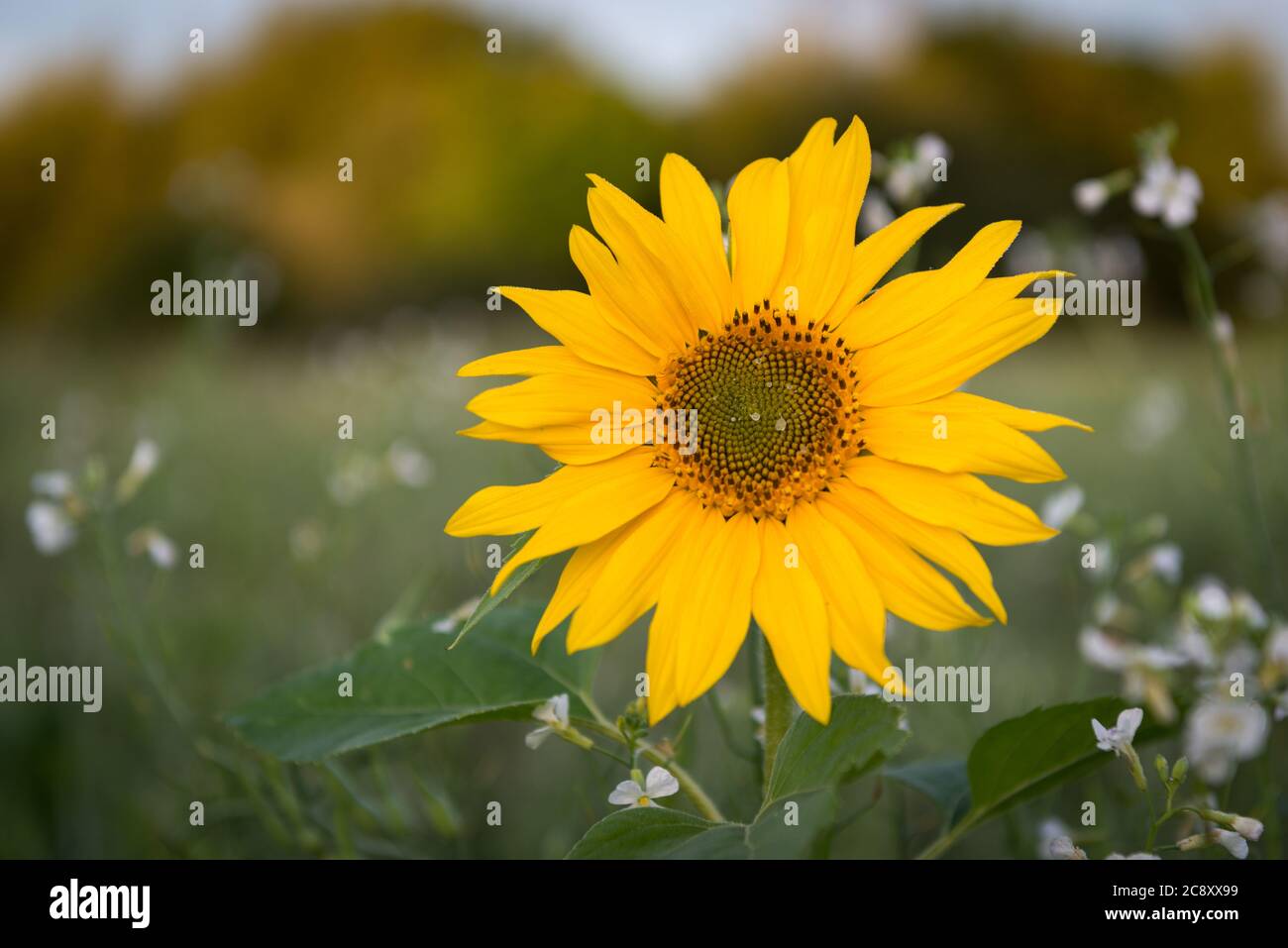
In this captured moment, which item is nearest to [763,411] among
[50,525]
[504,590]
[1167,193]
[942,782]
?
[504,590]

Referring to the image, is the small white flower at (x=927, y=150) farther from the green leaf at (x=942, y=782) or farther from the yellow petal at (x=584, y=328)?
the green leaf at (x=942, y=782)

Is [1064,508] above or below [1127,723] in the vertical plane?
above

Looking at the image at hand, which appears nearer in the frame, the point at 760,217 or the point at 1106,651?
the point at 760,217

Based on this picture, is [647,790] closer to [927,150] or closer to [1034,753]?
[1034,753]

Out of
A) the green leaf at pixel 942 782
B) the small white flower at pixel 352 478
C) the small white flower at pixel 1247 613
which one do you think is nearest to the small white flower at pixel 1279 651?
the small white flower at pixel 1247 613

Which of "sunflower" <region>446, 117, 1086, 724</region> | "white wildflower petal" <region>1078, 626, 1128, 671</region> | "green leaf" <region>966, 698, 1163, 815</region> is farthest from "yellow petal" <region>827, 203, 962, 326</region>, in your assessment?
"white wildflower petal" <region>1078, 626, 1128, 671</region>
